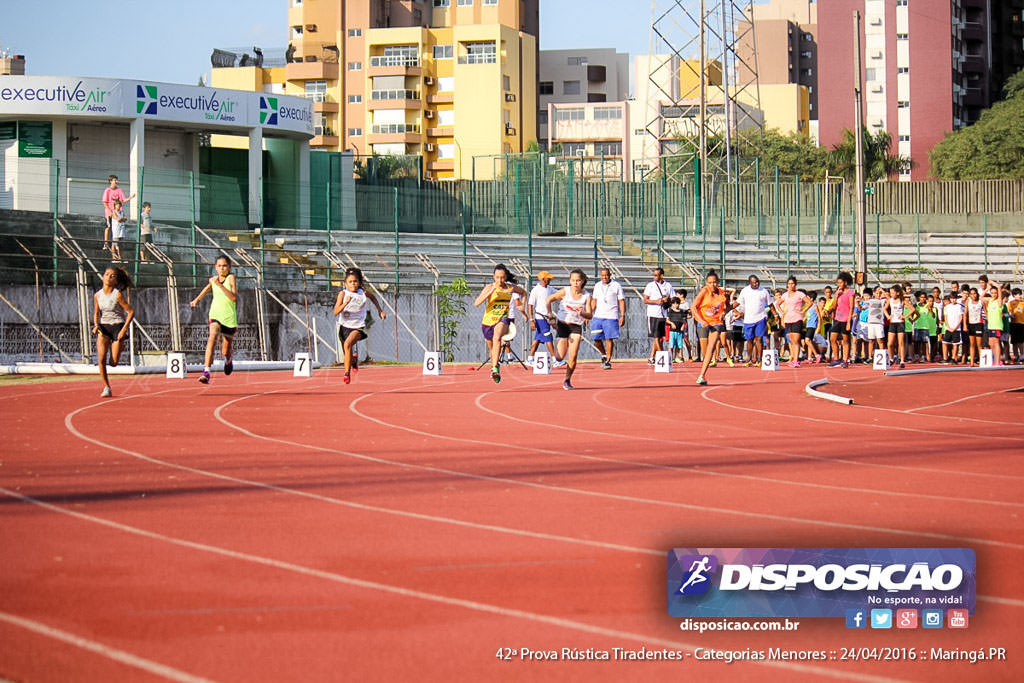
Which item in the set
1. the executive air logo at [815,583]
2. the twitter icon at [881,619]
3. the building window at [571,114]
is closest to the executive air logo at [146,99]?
the executive air logo at [815,583]

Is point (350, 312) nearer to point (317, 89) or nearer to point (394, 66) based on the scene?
point (394, 66)

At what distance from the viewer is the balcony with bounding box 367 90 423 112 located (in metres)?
92.0

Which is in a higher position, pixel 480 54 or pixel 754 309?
pixel 480 54

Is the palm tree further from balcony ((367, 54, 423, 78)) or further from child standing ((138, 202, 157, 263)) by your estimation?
child standing ((138, 202, 157, 263))

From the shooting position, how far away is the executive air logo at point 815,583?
512cm

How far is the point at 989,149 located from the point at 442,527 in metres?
79.1

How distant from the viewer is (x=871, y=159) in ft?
292

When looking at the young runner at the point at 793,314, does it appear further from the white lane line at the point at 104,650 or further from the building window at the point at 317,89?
the building window at the point at 317,89

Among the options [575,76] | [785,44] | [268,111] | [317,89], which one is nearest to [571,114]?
[575,76]

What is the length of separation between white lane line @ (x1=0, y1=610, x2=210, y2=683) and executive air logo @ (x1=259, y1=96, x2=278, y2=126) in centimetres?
3928

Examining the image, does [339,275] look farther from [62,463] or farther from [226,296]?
[62,463]

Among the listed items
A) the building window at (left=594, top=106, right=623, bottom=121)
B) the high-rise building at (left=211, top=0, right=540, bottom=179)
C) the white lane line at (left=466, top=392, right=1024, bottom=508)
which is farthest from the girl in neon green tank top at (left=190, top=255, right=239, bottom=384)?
the building window at (left=594, top=106, right=623, bottom=121)

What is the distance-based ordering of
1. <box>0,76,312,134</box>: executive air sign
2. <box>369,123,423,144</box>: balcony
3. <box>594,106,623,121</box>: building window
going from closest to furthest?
<box>0,76,312,134</box>: executive air sign → <box>369,123,423,144</box>: balcony → <box>594,106,623,121</box>: building window

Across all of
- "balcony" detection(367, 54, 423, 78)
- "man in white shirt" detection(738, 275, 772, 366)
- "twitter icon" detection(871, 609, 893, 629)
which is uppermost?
"balcony" detection(367, 54, 423, 78)
